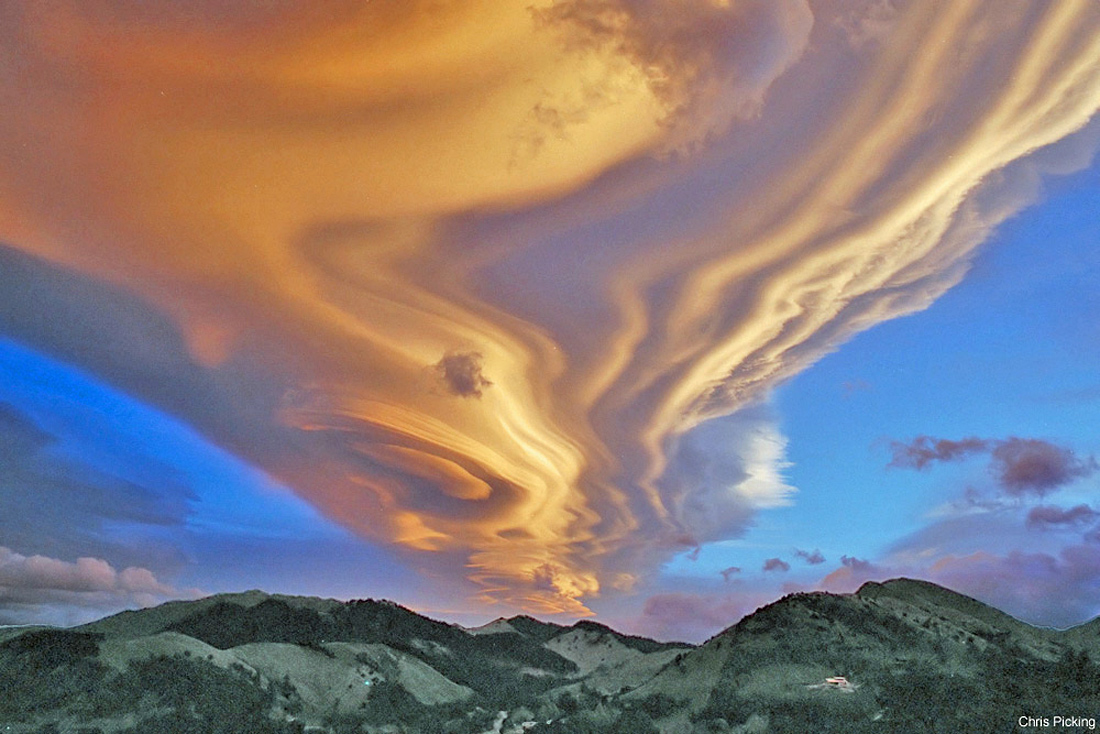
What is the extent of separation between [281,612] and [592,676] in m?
52.9

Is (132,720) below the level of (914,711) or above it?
below

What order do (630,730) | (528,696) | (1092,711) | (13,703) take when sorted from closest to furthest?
(1092,711), (13,703), (630,730), (528,696)

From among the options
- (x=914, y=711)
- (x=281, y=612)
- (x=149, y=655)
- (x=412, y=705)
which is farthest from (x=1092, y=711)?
(x=281, y=612)

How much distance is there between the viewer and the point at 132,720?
65000 millimetres

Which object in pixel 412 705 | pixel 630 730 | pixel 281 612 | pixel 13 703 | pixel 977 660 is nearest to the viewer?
pixel 13 703

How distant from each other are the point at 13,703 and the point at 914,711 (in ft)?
249

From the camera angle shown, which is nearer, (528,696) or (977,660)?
(977,660)

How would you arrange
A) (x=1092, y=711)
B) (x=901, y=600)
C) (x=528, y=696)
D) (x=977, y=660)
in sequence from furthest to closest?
(x=528, y=696) < (x=901, y=600) < (x=977, y=660) < (x=1092, y=711)

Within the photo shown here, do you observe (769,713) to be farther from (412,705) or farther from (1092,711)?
(412,705)

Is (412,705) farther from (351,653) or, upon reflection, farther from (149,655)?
(149,655)

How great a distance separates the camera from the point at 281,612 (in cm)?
12475

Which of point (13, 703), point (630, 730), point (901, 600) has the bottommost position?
point (13, 703)

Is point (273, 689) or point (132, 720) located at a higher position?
point (273, 689)

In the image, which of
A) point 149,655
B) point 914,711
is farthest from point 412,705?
point 914,711
